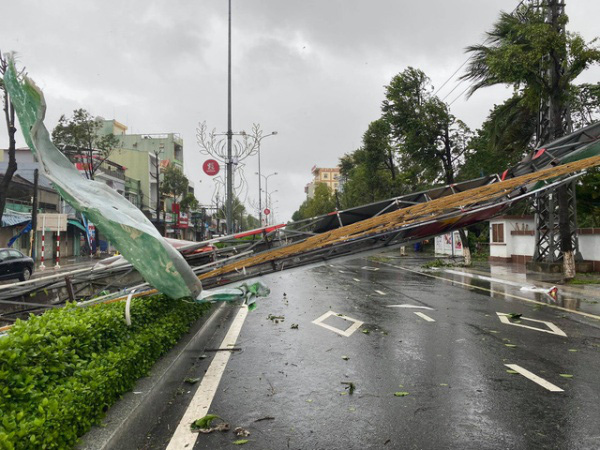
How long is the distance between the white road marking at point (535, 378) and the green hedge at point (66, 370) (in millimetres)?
4532

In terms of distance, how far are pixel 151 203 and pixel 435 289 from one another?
57.8 metres

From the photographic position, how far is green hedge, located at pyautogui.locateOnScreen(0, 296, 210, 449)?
312 centimetres

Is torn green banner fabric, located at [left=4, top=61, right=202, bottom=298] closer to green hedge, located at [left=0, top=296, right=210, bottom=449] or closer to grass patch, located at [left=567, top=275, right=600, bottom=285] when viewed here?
green hedge, located at [left=0, top=296, right=210, bottom=449]

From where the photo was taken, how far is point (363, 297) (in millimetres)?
13969

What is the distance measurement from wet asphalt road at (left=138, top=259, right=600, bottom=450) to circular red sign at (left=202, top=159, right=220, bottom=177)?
11.3 metres

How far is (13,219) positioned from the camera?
115 feet

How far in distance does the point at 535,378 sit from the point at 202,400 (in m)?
3.98

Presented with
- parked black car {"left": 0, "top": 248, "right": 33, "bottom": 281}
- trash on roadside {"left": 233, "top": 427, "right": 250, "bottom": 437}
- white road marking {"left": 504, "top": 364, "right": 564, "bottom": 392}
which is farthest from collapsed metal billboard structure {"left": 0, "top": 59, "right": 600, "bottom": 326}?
parked black car {"left": 0, "top": 248, "right": 33, "bottom": 281}

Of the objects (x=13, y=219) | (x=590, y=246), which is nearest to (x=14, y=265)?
(x=13, y=219)

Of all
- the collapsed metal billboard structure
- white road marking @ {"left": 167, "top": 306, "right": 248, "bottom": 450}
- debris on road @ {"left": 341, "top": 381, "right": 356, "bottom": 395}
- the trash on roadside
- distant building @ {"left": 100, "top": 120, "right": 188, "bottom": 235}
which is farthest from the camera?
distant building @ {"left": 100, "top": 120, "right": 188, "bottom": 235}

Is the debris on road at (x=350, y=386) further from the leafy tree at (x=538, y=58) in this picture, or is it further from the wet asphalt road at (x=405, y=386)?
the leafy tree at (x=538, y=58)

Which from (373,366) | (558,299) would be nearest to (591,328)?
(558,299)

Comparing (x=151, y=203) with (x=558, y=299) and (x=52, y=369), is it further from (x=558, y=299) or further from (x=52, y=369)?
(x=52, y=369)

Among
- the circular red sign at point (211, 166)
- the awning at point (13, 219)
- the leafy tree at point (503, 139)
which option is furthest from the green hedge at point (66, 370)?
the awning at point (13, 219)
